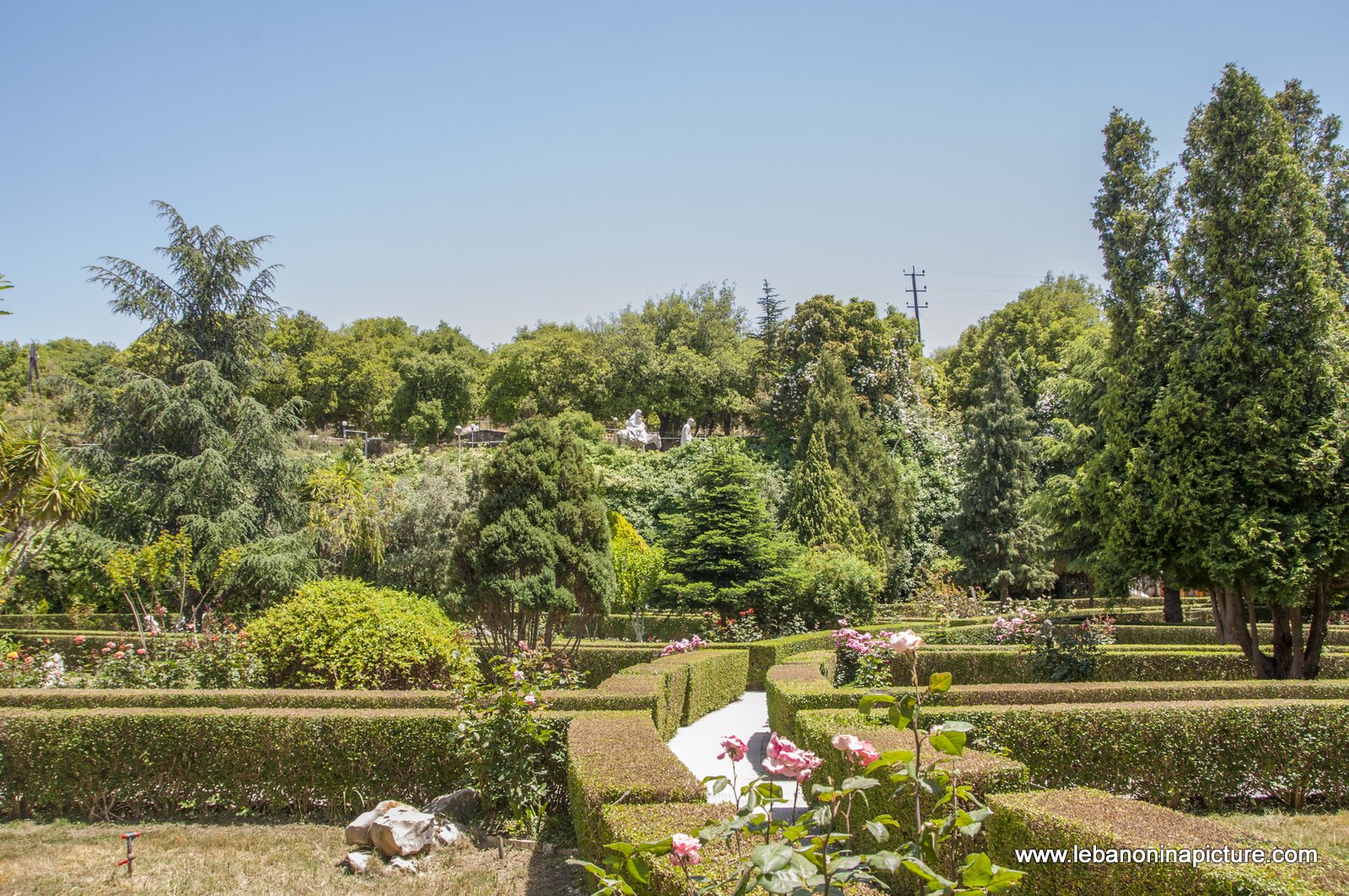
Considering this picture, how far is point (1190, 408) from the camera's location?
9406mm

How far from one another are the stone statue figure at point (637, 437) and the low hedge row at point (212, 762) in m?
26.8

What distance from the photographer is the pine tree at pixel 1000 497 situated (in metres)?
25.5

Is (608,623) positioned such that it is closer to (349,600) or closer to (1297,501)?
(349,600)

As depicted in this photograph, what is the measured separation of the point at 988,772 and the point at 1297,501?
6.74 metres

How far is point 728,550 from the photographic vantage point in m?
16.0

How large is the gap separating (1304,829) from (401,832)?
6406 millimetres

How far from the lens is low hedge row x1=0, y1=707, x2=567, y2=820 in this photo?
694cm

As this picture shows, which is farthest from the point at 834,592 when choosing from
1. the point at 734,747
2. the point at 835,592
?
the point at 734,747

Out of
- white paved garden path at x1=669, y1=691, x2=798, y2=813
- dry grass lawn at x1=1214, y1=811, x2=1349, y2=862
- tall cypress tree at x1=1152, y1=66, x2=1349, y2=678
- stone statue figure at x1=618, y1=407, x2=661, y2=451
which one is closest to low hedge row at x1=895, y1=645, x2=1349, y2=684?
tall cypress tree at x1=1152, y1=66, x2=1349, y2=678

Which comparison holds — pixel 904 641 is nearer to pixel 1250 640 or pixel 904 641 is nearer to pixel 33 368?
pixel 1250 640

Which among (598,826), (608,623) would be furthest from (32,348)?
(598,826)

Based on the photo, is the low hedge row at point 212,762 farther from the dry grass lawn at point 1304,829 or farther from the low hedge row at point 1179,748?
the dry grass lawn at point 1304,829

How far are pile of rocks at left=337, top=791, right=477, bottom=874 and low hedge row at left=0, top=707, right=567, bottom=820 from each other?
766 mm

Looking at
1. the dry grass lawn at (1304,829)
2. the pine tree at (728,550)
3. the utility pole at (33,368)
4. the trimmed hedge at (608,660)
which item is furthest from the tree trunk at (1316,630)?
the utility pole at (33,368)
